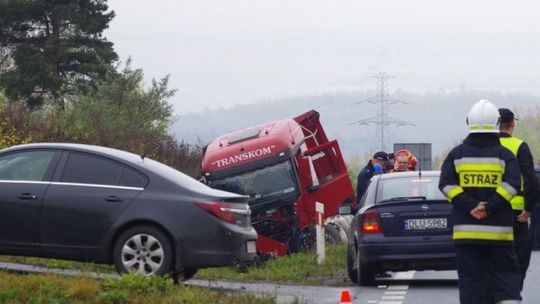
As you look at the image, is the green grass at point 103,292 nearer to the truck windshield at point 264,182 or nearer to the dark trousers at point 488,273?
the dark trousers at point 488,273

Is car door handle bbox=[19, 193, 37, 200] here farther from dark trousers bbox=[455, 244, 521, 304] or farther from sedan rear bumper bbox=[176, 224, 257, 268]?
dark trousers bbox=[455, 244, 521, 304]

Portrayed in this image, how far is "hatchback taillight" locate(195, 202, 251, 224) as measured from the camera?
1546 centimetres

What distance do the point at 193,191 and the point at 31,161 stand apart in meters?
2.04

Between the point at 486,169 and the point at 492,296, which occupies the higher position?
the point at 486,169

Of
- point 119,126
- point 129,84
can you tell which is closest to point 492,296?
point 119,126

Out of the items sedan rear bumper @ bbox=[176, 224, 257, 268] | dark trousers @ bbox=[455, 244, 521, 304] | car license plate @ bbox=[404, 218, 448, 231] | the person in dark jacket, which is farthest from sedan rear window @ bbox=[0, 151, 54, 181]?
the person in dark jacket

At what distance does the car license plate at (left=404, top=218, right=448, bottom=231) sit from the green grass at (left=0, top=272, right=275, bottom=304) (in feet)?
12.5

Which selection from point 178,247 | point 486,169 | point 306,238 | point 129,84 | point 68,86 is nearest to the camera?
point 486,169

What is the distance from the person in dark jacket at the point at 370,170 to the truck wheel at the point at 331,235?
4198 millimetres

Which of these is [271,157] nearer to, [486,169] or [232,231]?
[232,231]

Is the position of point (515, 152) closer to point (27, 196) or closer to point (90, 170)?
point (90, 170)

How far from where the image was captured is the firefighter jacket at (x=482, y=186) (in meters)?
11.1

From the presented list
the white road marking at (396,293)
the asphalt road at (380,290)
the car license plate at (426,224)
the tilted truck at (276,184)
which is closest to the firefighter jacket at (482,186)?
the asphalt road at (380,290)

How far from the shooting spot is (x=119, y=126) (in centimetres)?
3934
